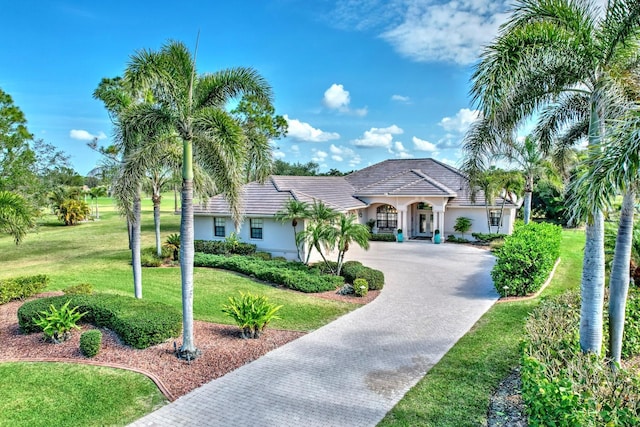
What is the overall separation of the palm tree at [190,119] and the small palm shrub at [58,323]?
3357 millimetres

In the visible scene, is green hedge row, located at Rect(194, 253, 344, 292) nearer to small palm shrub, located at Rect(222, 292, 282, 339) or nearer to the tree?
small palm shrub, located at Rect(222, 292, 282, 339)

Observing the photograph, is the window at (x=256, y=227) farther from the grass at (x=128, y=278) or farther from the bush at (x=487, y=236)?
the bush at (x=487, y=236)

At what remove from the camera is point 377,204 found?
32.6 meters

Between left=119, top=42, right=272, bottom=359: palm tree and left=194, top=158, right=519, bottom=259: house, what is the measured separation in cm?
1140

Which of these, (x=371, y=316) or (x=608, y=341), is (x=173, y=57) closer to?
(x=371, y=316)

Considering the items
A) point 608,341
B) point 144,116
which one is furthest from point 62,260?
point 608,341

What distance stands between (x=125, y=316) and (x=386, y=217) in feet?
80.7

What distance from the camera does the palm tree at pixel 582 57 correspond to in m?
7.82

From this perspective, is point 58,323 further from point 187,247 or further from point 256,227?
point 256,227

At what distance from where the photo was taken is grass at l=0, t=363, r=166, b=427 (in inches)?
284

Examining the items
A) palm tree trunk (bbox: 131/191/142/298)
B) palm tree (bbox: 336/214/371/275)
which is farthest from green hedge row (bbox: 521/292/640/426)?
palm tree trunk (bbox: 131/191/142/298)

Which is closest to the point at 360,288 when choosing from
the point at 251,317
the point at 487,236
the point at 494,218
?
the point at 251,317

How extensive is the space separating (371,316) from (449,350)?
3527 mm

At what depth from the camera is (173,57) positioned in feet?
32.3
